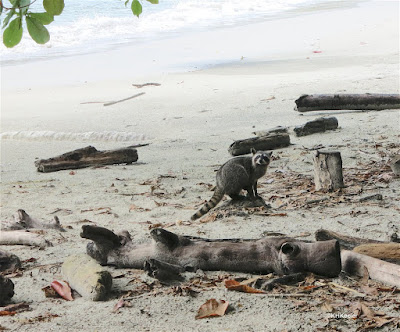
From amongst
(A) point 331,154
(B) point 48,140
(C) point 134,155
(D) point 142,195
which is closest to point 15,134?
(B) point 48,140

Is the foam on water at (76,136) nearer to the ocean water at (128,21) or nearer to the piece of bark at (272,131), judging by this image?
the piece of bark at (272,131)

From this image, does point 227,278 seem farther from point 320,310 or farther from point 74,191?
point 74,191

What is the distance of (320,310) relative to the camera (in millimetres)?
3775

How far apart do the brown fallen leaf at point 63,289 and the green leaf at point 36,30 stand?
2.02 metres

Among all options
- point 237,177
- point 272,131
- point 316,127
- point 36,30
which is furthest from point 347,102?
point 36,30

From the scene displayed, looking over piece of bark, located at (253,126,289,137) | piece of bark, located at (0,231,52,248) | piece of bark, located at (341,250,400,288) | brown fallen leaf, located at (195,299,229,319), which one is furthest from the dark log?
piece of bark, located at (253,126,289,137)

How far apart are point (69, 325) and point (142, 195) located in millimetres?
3557

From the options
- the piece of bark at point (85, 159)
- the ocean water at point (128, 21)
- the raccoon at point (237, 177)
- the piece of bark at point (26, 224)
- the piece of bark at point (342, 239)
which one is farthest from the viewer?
the ocean water at point (128, 21)

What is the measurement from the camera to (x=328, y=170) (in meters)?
6.62

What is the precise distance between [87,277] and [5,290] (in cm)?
54

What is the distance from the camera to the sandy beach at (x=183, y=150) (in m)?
4.00

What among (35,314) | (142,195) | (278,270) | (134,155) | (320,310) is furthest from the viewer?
(134,155)

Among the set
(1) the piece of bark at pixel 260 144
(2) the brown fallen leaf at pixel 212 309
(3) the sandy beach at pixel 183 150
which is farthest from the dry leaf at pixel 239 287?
(1) the piece of bark at pixel 260 144

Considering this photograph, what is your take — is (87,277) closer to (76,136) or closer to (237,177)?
(237,177)
